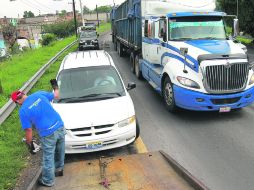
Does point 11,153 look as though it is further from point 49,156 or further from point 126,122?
point 126,122

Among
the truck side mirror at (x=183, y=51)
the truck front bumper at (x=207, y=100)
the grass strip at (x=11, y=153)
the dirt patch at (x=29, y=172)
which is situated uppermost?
the truck side mirror at (x=183, y=51)

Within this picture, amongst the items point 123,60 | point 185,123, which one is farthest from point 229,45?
point 123,60

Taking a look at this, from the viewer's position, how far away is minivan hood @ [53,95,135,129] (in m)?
6.52

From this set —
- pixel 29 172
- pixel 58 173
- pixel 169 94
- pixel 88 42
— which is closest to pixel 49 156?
pixel 58 173

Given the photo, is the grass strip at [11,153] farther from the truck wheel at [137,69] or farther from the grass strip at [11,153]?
the truck wheel at [137,69]

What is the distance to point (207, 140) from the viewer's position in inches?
302

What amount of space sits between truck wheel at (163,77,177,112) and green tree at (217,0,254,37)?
19.1 m

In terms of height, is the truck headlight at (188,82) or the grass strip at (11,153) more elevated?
the truck headlight at (188,82)

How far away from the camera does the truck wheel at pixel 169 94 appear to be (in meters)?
9.36

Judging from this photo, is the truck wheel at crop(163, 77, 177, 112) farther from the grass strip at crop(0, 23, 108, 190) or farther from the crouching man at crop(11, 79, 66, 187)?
the crouching man at crop(11, 79, 66, 187)

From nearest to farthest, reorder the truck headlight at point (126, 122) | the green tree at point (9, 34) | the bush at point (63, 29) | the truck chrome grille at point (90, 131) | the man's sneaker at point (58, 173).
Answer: the man's sneaker at point (58, 173), the truck chrome grille at point (90, 131), the truck headlight at point (126, 122), the green tree at point (9, 34), the bush at point (63, 29)

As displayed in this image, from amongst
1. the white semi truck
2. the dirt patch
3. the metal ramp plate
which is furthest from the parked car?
the metal ramp plate

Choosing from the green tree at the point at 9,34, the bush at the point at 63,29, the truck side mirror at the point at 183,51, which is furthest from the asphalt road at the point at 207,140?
the bush at the point at 63,29

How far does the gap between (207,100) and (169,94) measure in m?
1.25
